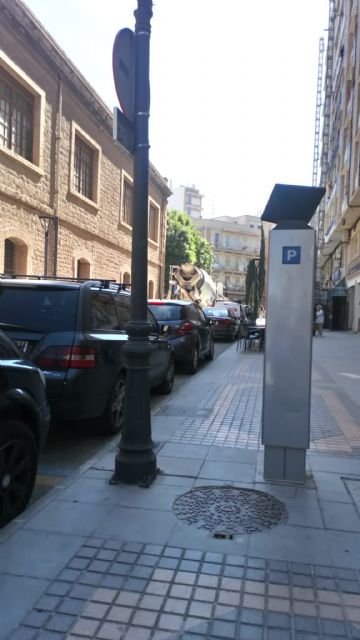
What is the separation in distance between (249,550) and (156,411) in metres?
4.08

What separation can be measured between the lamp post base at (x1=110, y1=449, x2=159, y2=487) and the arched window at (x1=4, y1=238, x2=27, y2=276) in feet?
38.4

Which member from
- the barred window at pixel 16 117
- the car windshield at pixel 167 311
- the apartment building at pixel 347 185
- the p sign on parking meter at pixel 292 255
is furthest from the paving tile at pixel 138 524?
the apartment building at pixel 347 185

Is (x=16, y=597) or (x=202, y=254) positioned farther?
(x=202, y=254)

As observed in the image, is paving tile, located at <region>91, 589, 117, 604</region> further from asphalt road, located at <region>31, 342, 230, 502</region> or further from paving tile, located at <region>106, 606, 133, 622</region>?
asphalt road, located at <region>31, 342, 230, 502</region>

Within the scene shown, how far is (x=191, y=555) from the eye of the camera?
125 inches

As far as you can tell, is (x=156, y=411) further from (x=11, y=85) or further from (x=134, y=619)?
(x=11, y=85)

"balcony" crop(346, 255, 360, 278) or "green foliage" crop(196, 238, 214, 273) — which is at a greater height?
"green foliage" crop(196, 238, 214, 273)

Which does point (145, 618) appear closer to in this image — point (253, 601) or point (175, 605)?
point (175, 605)

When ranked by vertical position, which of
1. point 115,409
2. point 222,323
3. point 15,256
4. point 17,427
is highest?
point 15,256

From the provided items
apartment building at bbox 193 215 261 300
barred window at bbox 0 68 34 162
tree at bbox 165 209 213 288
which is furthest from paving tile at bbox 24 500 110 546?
apartment building at bbox 193 215 261 300

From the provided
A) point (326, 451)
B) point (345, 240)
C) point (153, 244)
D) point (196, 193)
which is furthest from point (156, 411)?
point (196, 193)

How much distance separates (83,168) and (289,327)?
54.5 feet

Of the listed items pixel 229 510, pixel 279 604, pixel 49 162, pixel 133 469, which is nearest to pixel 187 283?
pixel 49 162

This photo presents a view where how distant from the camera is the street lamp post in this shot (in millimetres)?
4215
